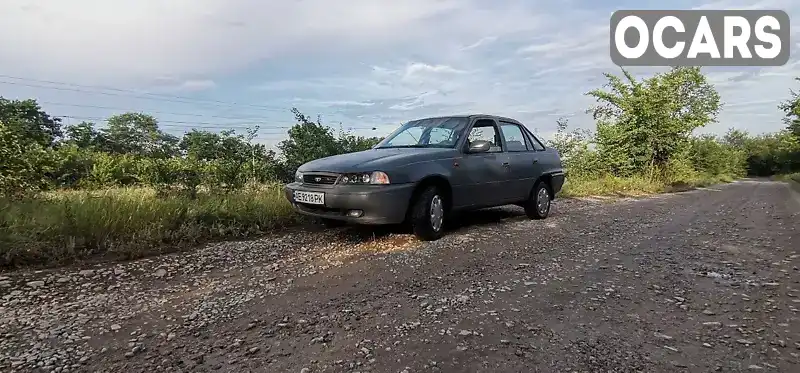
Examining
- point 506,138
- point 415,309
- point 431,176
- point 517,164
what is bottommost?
point 415,309

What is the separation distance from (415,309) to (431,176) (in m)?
2.38

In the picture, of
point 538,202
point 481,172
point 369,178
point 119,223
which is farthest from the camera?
point 538,202

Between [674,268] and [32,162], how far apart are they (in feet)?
23.4

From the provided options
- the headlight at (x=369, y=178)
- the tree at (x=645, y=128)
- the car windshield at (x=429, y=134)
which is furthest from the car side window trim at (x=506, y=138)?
the tree at (x=645, y=128)

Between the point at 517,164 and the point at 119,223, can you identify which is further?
the point at 517,164

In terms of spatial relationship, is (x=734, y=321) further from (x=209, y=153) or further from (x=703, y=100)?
(x=703, y=100)

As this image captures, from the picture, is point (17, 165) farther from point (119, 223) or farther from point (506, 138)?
point (506, 138)

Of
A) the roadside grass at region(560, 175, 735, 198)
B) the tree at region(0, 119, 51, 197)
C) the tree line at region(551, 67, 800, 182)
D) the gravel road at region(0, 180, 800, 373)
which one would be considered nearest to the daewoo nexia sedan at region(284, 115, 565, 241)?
the gravel road at region(0, 180, 800, 373)

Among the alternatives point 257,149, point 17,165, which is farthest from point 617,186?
point 17,165

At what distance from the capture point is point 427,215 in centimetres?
499

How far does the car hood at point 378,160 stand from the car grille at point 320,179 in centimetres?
7

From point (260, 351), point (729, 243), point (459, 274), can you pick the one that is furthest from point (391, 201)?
point (729, 243)

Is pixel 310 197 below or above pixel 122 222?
above

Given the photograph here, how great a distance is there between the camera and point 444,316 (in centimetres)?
280
